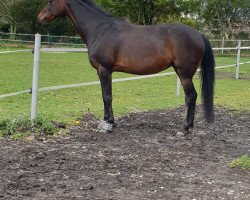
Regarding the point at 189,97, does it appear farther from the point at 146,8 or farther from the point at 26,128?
the point at 146,8

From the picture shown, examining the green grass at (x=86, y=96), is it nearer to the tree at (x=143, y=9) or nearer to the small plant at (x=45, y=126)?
the small plant at (x=45, y=126)

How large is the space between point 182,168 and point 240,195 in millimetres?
916

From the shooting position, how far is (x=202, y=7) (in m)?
36.7

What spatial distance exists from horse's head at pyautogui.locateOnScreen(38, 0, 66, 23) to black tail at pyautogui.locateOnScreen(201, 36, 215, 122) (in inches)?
82.5

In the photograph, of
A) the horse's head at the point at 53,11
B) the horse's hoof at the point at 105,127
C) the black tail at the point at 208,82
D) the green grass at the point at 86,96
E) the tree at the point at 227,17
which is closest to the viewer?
the horse's hoof at the point at 105,127

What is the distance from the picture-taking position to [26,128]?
19.4 ft

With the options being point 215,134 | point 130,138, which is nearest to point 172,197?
Answer: point 130,138

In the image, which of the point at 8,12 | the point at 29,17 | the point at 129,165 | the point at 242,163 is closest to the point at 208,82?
the point at 242,163

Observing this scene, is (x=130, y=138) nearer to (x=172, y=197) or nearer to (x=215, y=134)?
(x=215, y=134)

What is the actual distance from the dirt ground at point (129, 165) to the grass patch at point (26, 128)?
23cm

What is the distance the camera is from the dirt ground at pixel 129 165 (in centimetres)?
374

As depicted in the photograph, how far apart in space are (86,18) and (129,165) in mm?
2682

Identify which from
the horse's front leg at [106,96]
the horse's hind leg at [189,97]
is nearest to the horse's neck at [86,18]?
the horse's front leg at [106,96]

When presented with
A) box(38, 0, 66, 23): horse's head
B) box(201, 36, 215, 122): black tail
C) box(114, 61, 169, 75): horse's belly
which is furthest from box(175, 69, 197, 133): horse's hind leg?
box(38, 0, 66, 23): horse's head
